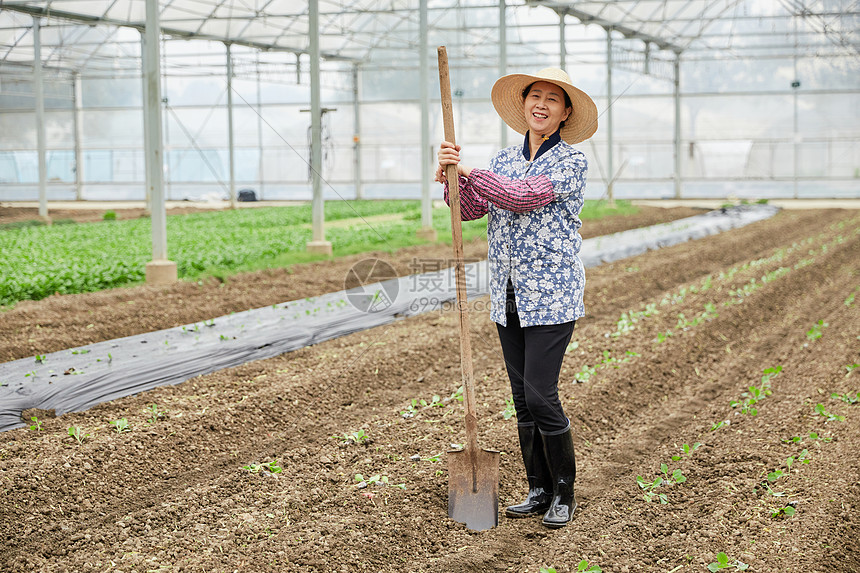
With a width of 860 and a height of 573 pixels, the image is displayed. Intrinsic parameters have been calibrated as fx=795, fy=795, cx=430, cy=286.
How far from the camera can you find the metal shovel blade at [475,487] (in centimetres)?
325

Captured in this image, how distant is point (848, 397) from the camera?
4.82 m

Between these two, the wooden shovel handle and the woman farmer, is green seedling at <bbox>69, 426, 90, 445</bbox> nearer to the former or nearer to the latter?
the wooden shovel handle

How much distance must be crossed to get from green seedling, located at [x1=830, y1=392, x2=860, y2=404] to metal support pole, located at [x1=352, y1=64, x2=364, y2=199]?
23849 mm

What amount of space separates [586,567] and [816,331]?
4830 mm

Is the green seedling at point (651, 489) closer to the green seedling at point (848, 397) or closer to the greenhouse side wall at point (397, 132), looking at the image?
the green seedling at point (848, 397)

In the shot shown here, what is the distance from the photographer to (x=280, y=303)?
26.1ft

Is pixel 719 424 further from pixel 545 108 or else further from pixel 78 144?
pixel 78 144

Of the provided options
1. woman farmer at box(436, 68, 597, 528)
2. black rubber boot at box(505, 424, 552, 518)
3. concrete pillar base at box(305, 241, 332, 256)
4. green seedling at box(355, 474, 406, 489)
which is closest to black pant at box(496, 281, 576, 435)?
woman farmer at box(436, 68, 597, 528)

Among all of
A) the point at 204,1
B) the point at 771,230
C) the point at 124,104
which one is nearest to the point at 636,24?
the point at 771,230

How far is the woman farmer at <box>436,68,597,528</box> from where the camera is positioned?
9.87ft

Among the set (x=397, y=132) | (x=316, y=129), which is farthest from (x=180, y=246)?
(x=397, y=132)

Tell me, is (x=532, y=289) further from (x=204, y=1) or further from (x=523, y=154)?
(x=204, y=1)

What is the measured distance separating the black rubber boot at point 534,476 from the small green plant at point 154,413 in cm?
208

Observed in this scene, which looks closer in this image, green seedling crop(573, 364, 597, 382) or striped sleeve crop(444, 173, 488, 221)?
striped sleeve crop(444, 173, 488, 221)
